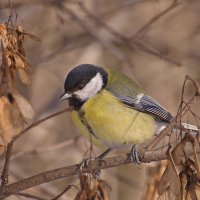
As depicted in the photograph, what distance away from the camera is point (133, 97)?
107 inches

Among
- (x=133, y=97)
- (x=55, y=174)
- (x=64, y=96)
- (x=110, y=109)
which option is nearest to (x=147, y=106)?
(x=133, y=97)

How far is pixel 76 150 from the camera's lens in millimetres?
3436

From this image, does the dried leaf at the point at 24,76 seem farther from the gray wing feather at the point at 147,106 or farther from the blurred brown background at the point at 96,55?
the blurred brown background at the point at 96,55

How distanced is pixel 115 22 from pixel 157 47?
0.37 meters

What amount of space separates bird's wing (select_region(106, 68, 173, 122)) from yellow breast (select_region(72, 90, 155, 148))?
4cm

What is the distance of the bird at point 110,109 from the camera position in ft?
8.11

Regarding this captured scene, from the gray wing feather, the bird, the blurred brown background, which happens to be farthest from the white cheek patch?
the blurred brown background

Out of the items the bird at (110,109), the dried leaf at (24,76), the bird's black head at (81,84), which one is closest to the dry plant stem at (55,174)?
the dried leaf at (24,76)

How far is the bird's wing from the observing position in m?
2.67

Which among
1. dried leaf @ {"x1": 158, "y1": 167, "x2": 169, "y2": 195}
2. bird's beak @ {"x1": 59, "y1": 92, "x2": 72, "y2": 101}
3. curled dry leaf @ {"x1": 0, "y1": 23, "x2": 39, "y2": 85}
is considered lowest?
dried leaf @ {"x1": 158, "y1": 167, "x2": 169, "y2": 195}

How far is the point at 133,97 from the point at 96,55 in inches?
43.3

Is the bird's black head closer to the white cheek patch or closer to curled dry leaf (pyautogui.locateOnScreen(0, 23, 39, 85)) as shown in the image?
the white cheek patch

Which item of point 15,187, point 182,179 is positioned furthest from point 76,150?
point 182,179

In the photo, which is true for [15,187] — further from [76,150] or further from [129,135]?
[76,150]
